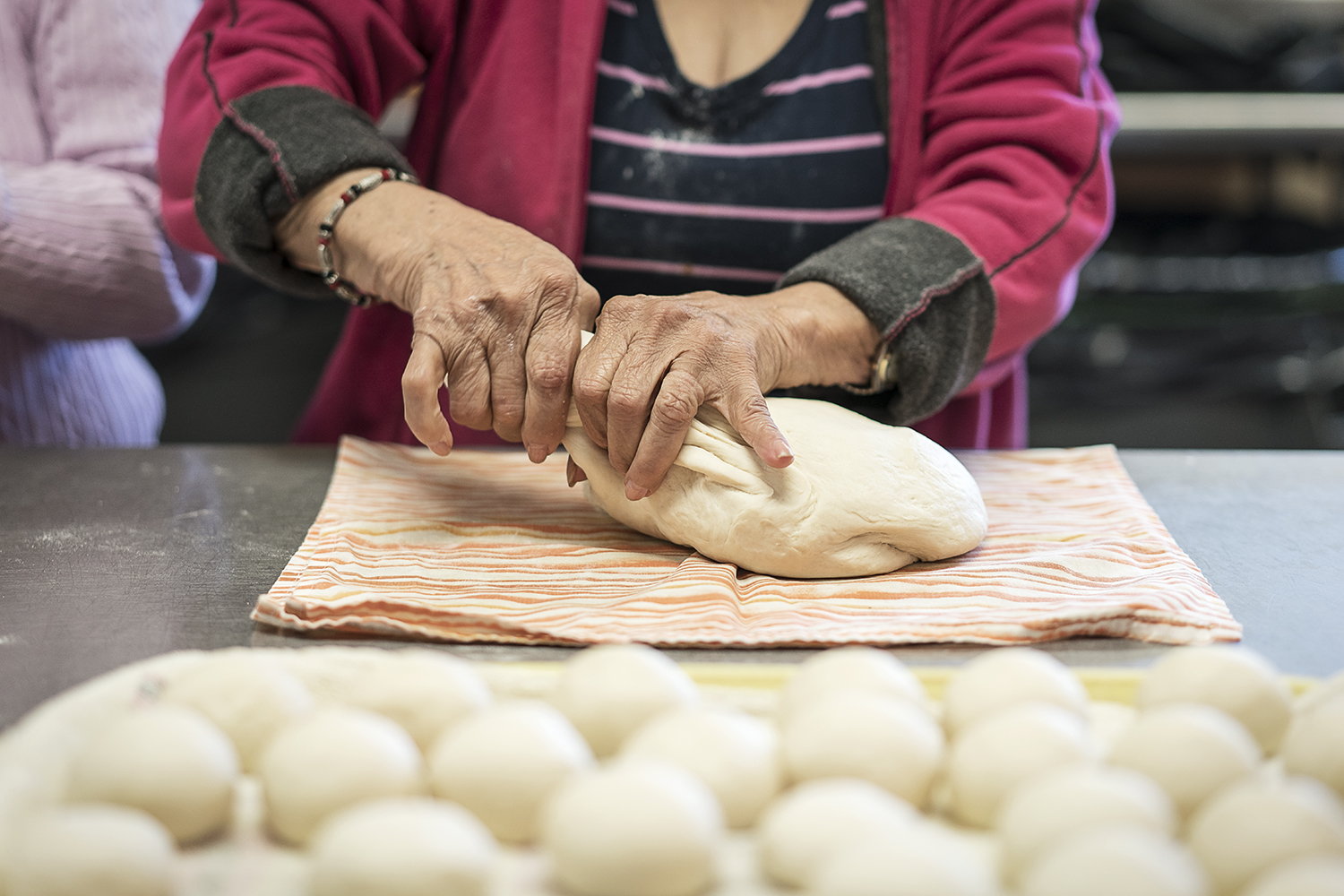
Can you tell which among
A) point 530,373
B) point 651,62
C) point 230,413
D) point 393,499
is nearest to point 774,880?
point 530,373

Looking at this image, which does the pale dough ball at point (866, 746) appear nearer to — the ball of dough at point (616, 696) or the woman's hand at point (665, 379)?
the ball of dough at point (616, 696)

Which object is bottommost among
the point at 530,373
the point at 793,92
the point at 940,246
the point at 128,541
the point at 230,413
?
the point at 230,413

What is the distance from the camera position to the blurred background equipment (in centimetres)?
269

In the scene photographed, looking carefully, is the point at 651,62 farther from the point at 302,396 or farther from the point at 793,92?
the point at 302,396

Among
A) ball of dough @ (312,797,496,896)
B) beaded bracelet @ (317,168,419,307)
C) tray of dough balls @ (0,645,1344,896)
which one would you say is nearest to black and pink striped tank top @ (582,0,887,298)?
beaded bracelet @ (317,168,419,307)

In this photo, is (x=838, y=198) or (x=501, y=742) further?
(x=838, y=198)

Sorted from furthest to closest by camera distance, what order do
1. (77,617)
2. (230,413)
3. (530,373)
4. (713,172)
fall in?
(230,413), (713,172), (530,373), (77,617)

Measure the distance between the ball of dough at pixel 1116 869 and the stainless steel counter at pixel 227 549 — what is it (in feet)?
1.17

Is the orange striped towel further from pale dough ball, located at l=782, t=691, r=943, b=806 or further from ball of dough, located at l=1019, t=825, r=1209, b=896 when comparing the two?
ball of dough, located at l=1019, t=825, r=1209, b=896

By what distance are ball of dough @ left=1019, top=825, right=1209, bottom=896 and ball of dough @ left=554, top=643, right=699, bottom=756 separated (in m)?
0.26

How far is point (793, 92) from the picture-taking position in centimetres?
146

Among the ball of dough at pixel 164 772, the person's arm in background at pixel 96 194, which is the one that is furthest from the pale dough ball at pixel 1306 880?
the person's arm in background at pixel 96 194

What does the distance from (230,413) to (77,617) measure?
9.12 ft

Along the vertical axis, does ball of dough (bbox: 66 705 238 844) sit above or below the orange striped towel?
above
